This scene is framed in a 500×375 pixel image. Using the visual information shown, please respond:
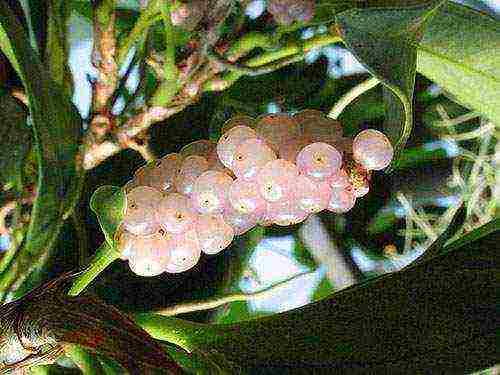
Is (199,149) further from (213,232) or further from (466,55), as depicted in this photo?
(466,55)

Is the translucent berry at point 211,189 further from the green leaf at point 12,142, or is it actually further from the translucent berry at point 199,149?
the green leaf at point 12,142

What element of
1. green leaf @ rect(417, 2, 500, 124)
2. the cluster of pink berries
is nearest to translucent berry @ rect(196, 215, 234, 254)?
the cluster of pink berries

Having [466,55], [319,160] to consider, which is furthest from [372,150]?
[466,55]

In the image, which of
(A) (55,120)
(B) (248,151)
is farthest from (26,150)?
(B) (248,151)

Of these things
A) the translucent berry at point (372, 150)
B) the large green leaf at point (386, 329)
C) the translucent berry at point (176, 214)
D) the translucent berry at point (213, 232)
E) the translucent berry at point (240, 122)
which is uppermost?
the translucent berry at point (372, 150)

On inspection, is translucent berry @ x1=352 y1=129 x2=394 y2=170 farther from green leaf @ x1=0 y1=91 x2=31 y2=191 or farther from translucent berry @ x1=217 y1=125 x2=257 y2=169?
green leaf @ x1=0 y1=91 x2=31 y2=191

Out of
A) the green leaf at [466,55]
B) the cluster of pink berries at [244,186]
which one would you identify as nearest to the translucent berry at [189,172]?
the cluster of pink berries at [244,186]

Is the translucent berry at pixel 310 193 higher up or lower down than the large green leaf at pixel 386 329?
higher up
